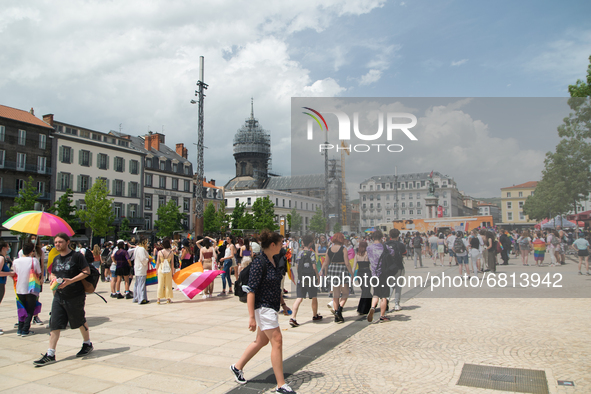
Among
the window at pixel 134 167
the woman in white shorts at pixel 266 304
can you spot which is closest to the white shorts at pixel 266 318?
the woman in white shorts at pixel 266 304

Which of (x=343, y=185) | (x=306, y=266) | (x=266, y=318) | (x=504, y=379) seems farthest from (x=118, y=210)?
(x=504, y=379)

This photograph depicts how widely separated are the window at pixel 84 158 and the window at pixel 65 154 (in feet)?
4.03

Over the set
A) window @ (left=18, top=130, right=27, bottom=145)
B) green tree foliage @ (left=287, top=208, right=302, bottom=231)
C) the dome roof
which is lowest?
green tree foliage @ (left=287, top=208, right=302, bottom=231)

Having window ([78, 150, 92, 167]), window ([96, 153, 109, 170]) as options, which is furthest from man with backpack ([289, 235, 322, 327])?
window ([96, 153, 109, 170])

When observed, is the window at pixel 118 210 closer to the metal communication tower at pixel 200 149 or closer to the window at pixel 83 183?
the window at pixel 83 183

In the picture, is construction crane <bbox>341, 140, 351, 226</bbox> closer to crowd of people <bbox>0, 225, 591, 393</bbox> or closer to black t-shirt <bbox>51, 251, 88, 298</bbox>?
crowd of people <bbox>0, 225, 591, 393</bbox>

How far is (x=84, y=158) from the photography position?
48438mm

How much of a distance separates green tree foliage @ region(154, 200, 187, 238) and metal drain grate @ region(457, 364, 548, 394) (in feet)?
173

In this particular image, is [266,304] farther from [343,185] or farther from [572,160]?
[572,160]

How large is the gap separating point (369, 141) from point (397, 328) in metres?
6.88

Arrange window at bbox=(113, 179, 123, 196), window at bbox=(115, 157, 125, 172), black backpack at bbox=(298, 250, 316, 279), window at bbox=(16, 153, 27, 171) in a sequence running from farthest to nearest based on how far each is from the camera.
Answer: window at bbox=(115, 157, 125, 172) < window at bbox=(113, 179, 123, 196) < window at bbox=(16, 153, 27, 171) < black backpack at bbox=(298, 250, 316, 279)

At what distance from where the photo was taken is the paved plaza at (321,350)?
4.73 metres

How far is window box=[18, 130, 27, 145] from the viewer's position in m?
41.8

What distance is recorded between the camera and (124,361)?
5.65m
